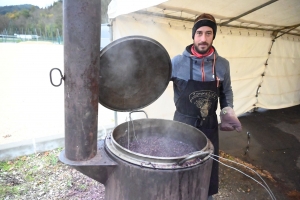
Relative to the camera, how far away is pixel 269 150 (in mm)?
4473

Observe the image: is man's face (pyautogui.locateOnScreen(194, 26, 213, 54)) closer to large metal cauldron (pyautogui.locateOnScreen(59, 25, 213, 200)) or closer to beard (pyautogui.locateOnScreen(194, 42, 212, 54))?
beard (pyautogui.locateOnScreen(194, 42, 212, 54))

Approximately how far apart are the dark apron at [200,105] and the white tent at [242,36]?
3.13ft

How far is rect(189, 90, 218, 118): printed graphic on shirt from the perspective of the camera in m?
2.17

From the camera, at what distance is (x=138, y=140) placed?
2.11 metres

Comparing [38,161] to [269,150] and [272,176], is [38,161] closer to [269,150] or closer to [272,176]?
[272,176]

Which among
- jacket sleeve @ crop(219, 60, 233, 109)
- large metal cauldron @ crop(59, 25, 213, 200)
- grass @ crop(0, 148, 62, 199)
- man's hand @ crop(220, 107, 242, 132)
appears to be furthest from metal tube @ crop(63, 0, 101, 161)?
grass @ crop(0, 148, 62, 199)

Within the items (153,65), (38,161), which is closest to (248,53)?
(153,65)

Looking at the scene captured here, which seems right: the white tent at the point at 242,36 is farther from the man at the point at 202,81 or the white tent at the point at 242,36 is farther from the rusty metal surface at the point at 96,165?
the rusty metal surface at the point at 96,165

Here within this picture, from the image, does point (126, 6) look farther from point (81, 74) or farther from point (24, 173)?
point (24, 173)

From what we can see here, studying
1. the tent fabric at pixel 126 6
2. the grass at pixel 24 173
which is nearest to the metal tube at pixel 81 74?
the tent fabric at pixel 126 6

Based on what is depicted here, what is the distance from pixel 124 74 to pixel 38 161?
8.60ft

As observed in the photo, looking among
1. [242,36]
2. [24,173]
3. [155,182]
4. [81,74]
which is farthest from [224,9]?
[24,173]

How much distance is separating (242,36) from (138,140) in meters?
4.39

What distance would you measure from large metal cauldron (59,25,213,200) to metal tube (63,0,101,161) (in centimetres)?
2
